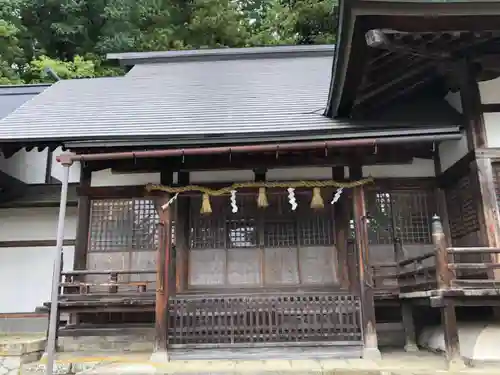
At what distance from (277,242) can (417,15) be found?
4309mm

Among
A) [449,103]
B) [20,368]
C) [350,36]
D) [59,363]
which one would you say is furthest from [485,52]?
[20,368]

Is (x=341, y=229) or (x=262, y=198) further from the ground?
(x=262, y=198)

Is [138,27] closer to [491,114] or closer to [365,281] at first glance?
[491,114]

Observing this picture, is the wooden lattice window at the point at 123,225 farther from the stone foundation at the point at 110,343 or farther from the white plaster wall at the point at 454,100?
the white plaster wall at the point at 454,100

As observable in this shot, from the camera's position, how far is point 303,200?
803 centimetres

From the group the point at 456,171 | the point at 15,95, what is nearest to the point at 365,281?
the point at 456,171

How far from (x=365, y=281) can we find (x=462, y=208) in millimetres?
2183

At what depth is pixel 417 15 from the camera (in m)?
5.49

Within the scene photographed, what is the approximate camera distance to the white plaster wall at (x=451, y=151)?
276 inches

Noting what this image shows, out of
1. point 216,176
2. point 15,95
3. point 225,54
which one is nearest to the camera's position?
point 216,176

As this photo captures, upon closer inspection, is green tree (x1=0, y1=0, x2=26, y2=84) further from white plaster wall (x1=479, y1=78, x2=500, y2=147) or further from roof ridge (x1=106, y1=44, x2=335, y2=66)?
white plaster wall (x1=479, y1=78, x2=500, y2=147)

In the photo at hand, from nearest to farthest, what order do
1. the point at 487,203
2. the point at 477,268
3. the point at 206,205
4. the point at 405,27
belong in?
the point at 477,268 → the point at 405,27 → the point at 487,203 → the point at 206,205

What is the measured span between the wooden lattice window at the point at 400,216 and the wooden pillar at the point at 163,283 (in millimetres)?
3595

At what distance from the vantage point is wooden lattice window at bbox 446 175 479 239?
6.76m
